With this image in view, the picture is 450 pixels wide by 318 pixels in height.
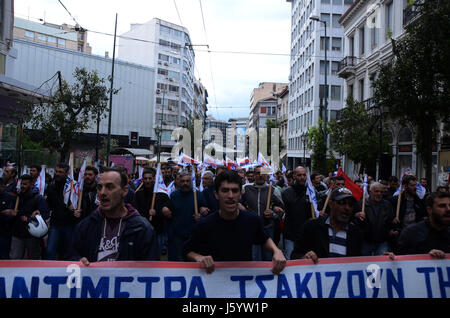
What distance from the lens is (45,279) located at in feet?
9.77

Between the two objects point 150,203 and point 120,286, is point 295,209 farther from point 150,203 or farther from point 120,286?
point 120,286

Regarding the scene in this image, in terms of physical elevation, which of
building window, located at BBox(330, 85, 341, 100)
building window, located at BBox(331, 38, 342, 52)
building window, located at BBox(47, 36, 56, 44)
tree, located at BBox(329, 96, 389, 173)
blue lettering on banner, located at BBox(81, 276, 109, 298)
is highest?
building window, located at BBox(47, 36, 56, 44)

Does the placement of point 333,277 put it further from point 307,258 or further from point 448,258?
point 448,258

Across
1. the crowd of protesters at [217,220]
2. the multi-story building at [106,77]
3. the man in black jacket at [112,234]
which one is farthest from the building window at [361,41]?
the man in black jacket at [112,234]

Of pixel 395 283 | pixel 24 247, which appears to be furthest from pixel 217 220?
pixel 24 247

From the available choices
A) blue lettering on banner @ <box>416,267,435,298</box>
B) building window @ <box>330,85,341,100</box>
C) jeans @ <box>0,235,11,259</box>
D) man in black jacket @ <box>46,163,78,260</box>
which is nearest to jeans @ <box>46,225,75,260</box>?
man in black jacket @ <box>46,163,78,260</box>

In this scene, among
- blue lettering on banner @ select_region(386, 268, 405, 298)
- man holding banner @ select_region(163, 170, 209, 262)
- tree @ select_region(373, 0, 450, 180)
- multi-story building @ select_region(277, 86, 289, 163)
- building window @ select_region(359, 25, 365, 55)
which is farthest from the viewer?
multi-story building @ select_region(277, 86, 289, 163)

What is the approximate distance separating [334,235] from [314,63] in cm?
4475

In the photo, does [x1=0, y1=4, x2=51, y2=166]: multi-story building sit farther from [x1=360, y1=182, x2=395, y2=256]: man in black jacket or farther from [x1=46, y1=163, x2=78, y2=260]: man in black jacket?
[x1=360, y1=182, x2=395, y2=256]: man in black jacket

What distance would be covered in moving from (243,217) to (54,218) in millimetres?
4047

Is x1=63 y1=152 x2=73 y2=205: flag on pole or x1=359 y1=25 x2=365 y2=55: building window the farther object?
x1=359 y1=25 x2=365 y2=55: building window

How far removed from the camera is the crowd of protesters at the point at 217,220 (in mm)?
2980

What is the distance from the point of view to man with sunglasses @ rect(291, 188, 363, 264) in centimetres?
347

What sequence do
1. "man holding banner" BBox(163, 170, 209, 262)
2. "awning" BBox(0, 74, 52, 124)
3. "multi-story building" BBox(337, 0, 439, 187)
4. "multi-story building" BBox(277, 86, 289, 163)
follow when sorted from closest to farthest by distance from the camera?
1. "man holding banner" BBox(163, 170, 209, 262)
2. "awning" BBox(0, 74, 52, 124)
3. "multi-story building" BBox(337, 0, 439, 187)
4. "multi-story building" BBox(277, 86, 289, 163)
